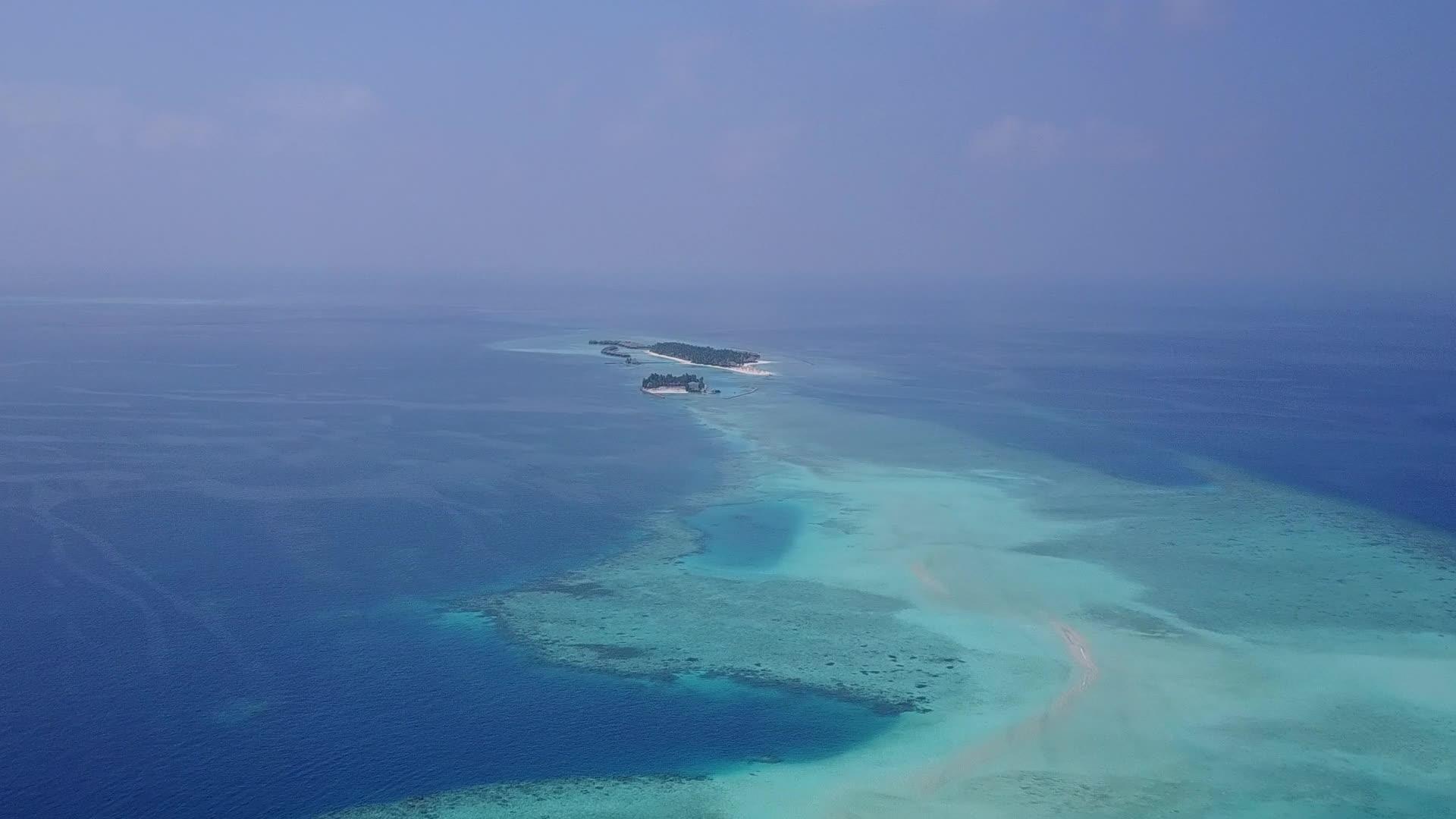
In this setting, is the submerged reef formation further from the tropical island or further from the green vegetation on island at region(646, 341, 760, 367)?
the green vegetation on island at region(646, 341, 760, 367)

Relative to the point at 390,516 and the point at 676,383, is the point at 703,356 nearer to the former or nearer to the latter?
the point at 676,383

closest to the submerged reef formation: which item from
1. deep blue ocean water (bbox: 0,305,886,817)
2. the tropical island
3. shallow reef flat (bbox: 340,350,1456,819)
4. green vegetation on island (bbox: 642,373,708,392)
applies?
shallow reef flat (bbox: 340,350,1456,819)

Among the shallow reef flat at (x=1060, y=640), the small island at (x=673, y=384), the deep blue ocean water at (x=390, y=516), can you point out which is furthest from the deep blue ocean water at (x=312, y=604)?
the small island at (x=673, y=384)

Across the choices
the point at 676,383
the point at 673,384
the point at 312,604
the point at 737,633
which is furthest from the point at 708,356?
the point at 737,633

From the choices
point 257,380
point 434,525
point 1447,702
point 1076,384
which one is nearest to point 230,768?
point 434,525

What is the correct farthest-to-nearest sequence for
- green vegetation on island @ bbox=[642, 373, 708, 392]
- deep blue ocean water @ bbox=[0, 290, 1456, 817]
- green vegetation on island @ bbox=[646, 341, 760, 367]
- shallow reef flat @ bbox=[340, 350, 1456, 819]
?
green vegetation on island @ bbox=[646, 341, 760, 367] < green vegetation on island @ bbox=[642, 373, 708, 392] < deep blue ocean water @ bbox=[0, 290, 1456, 817] < shallow reef flat @ bbox=[340, 350, 1456, 819]

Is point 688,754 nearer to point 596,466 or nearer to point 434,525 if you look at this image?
point 434,525
